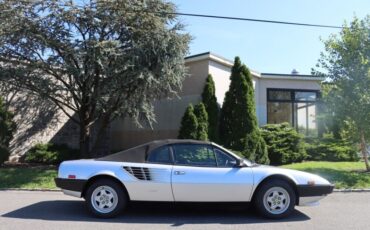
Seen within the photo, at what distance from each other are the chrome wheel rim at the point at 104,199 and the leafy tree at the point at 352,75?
A: 9.71 m

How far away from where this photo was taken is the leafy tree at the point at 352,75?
1443 centimetres

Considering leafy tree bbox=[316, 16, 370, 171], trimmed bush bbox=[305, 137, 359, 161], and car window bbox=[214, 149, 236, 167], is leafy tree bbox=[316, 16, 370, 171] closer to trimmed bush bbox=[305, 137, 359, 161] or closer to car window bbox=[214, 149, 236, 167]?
trimmed bush bbox=[305, 137, 359, 161]

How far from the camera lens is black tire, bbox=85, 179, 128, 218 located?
7938 millimetres

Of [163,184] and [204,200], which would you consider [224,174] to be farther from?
[163,184]

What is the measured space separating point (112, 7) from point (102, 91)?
2.91 m

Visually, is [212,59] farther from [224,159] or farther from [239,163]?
[239,163]

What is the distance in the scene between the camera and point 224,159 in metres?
8.16

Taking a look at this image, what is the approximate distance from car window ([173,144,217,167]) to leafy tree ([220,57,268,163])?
7851 mm

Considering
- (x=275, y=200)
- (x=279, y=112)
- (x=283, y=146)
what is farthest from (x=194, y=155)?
(x=279, y=112)

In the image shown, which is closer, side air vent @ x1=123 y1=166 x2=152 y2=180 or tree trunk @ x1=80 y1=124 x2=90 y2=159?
side air vent @ x1=123 y1=166 x2=152 y2=180

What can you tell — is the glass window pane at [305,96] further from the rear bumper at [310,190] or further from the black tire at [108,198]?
the black tire at [108,198]

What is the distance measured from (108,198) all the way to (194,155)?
1771 millimetres

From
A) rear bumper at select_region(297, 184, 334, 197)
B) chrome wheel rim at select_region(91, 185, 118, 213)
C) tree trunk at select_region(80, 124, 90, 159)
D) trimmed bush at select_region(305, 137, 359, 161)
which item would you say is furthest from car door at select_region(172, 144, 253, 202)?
trimmed bush at select_region(305, 137, 359, 161)

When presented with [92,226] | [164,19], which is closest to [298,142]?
[164,19]
